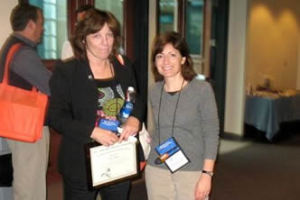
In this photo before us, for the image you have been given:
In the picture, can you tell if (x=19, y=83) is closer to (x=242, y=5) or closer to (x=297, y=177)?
(x=297, y=177)

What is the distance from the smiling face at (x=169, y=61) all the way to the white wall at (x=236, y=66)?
344 centimetres

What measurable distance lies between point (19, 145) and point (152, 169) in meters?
0.89

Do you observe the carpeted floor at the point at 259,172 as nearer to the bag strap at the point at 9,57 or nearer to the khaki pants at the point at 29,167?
the khaki pants at the point at 29,167

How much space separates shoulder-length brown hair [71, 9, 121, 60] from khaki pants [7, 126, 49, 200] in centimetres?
90

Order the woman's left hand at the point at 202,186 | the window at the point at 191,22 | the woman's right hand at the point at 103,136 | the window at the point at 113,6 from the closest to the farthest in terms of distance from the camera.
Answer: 1. the woman's right hand at the point at 103,136
2. the woman's left hand at the point at 202,186
3. the window at the point at 113,6
4. the window at the point at 191,22

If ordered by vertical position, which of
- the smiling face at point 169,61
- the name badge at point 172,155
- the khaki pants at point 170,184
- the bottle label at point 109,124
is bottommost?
Answer: the khaki pants at point 170,184

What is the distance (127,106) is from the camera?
1500 mm

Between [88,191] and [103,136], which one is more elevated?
[103,136]

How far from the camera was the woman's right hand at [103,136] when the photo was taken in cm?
139

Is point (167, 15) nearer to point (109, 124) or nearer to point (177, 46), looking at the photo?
point (177, 46)

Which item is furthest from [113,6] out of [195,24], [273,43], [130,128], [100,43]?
[273,43]

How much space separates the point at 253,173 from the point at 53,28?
2445 mm

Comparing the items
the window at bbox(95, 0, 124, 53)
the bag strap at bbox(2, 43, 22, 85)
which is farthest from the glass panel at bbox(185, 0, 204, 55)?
the bag strap at bbox(2, 43, 22, 85)

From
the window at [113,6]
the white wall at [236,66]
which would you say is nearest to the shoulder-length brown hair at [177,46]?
the window at [113,6]
